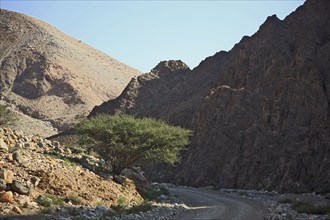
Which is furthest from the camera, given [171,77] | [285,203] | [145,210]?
[171,77]

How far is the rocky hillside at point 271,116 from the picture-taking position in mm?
40750

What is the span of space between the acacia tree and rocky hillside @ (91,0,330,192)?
17297 millimetres

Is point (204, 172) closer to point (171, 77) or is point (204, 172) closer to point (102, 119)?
point (102, 119)

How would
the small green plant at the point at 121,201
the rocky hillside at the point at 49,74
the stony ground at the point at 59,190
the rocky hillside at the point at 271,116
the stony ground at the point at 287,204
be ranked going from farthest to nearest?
the rocky hillside at the point at 49,74 → the rocky hillside at the point at 271,116 → the small green plant at the point at 121,201 → the stony ground at the point at 287,204 → the stony ground at the point at 59,190

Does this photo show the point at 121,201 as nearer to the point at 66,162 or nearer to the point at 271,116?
the point at 66,162

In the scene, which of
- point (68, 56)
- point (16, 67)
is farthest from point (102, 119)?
point (68, 56)

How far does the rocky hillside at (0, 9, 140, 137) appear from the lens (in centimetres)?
A: 10738

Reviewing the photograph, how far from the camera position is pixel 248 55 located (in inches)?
2309

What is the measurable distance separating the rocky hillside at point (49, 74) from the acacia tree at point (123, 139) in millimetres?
67680

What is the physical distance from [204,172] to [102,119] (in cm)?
2509

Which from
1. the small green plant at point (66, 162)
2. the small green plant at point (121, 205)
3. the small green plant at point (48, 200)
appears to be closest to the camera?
the small green plant at point (48, 200)

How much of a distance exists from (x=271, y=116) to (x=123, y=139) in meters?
26.5

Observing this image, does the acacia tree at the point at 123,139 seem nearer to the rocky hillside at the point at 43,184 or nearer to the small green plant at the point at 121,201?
the rocky hillside at the point at 43,184

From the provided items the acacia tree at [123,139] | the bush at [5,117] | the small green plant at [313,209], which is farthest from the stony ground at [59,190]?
the bush at [5,117]
